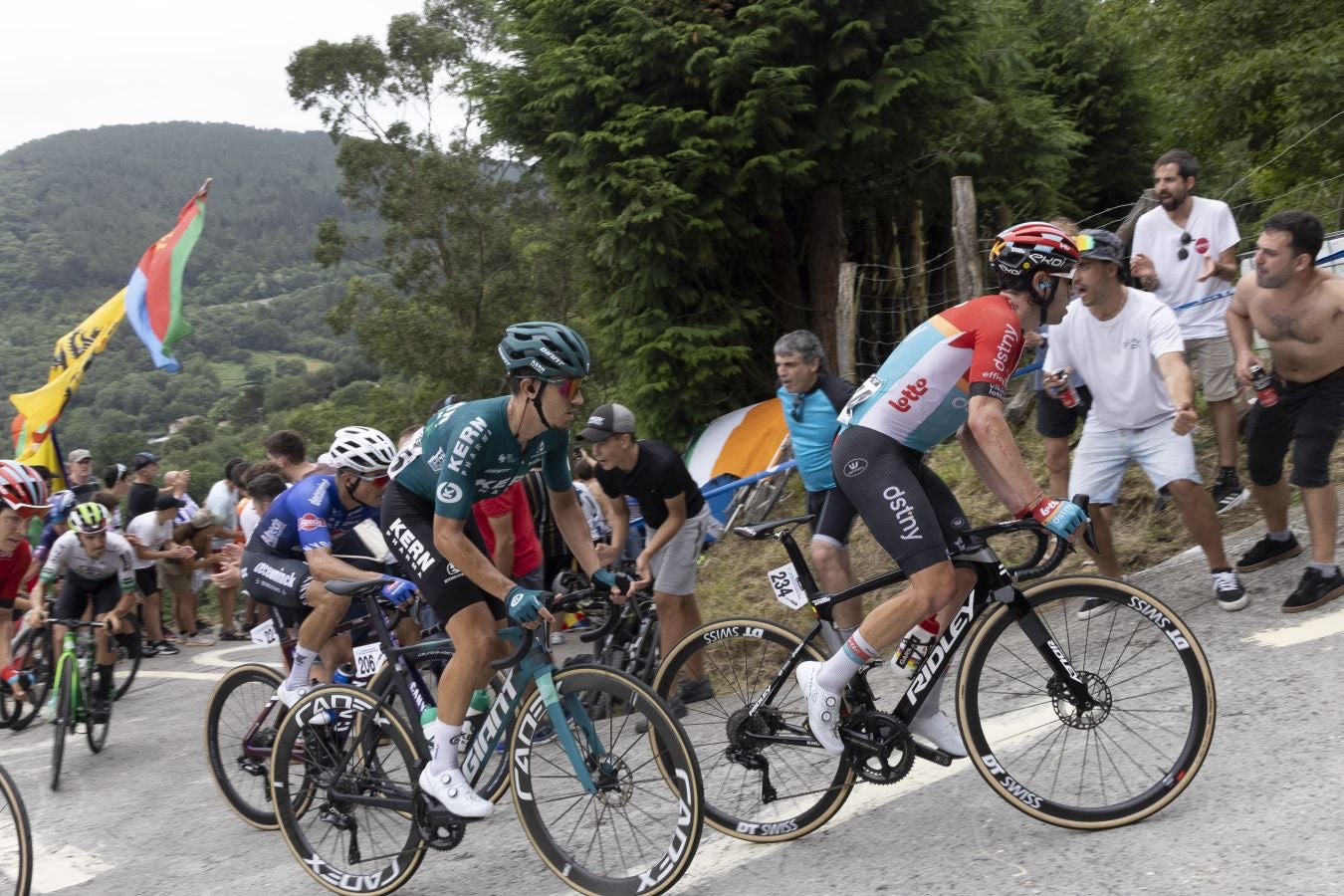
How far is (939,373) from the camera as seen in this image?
14.1ft

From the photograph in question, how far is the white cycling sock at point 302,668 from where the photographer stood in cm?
598

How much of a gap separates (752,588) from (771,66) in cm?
712

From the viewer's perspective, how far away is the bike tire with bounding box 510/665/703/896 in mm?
4062

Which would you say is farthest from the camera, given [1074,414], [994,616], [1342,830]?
[1074,414]

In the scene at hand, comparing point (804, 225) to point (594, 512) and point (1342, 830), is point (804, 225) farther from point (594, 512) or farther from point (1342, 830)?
point (1342, 830)

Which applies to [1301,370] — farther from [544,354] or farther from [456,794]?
[456,794]

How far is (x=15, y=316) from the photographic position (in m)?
77.7

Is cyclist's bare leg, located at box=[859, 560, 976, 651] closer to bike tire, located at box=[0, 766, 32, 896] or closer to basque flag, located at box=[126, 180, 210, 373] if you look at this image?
bike tire, located at box=[0, 766, 32, 896]

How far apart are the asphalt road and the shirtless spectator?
1.27 ft

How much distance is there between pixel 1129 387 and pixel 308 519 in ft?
14.0

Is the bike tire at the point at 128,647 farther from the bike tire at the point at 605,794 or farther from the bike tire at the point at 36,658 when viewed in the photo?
the bike tire at the point at 605,794

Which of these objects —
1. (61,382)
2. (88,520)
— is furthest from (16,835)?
(61,382)

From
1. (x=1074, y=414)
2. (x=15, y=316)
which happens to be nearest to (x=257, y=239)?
(x=15, y=316)

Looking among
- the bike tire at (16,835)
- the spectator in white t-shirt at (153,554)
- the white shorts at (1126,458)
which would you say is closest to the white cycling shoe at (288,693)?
the bike tire at (16,835)
